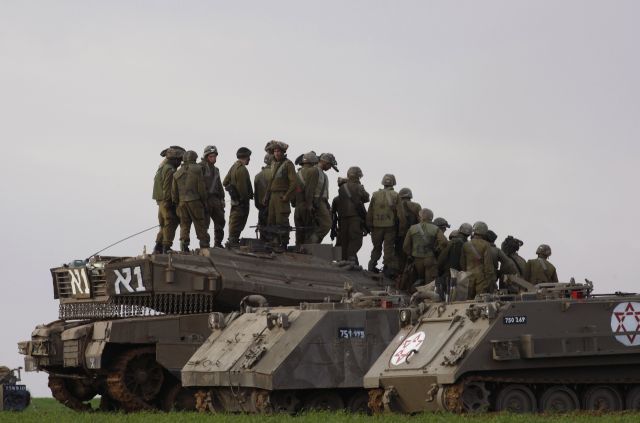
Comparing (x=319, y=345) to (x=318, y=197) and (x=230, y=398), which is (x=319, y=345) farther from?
(x=318, y=197)

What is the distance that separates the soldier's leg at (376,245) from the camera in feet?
124

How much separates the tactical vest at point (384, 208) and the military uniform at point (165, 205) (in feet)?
14.8

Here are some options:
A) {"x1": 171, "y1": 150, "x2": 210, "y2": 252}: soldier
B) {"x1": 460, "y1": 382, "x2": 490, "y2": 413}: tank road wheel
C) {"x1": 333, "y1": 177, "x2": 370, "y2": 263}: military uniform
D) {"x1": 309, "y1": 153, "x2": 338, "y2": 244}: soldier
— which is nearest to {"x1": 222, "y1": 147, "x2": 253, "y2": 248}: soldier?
{"x1": 171, "y1": 150, "x2": 210, "y2": 252}: soldier

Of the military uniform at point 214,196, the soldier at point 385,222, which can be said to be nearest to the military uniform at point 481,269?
the soldier at point 385,222

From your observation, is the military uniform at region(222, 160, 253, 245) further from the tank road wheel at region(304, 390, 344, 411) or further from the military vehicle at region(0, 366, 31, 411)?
the tank road wheel at region(304, 390, 344, 411)

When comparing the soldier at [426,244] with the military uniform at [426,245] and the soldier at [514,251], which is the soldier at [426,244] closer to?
the military uniform at [426,245]

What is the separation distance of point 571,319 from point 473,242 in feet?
25.5

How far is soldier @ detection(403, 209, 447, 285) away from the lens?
36.0m

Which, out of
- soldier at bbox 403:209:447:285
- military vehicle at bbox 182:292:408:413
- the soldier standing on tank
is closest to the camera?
military vehicle at bbox 182:292:408:413

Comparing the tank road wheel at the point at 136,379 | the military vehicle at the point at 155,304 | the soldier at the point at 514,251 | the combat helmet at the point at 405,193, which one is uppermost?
the combat helmet at the point at 405,193

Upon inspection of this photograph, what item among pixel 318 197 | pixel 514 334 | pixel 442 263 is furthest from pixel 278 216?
pixel 514 334

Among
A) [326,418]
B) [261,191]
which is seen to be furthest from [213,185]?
[326,418]

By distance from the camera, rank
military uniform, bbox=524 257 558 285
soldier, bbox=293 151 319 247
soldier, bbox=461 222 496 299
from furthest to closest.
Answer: soldier, bbox=293 151 319 247 → military uniform, bbox=524 257 558 285 → soldier, bbox=461 222 496 299

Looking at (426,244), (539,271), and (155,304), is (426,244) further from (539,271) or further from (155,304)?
(155,304)
